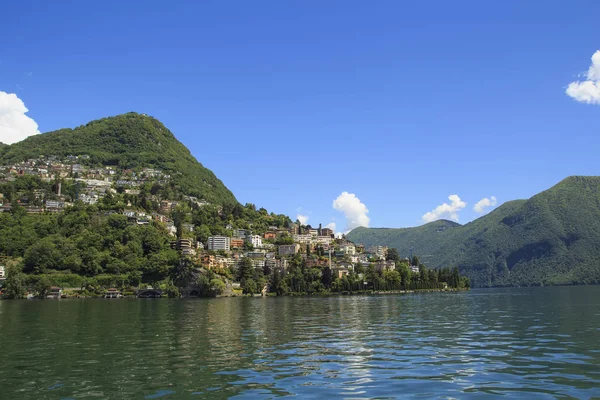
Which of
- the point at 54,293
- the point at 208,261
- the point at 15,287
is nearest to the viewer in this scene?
the point at 15,287

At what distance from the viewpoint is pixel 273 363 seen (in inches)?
1003

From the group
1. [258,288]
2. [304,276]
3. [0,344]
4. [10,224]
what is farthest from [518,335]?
[10,224]

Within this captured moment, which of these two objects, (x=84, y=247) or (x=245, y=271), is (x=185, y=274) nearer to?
(x=245, y=271)

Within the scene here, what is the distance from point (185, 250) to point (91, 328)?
14623cm

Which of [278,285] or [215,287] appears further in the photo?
[278,285]

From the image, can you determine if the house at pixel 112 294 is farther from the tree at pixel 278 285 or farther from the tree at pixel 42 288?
the tree at pixel 278 285

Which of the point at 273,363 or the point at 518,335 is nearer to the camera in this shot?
the point at 273,363

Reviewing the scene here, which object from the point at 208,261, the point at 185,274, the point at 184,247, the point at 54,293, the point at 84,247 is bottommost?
the point at 54,293

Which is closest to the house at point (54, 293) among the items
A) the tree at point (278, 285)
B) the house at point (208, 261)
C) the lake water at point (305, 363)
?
the house at point (208, 261)

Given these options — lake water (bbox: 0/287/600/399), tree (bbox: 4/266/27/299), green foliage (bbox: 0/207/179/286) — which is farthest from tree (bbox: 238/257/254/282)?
lake water (bbox: 0/287/600/399)

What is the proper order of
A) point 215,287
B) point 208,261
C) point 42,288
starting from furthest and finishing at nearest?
point 208,261 → point 215,287 → point 42,288

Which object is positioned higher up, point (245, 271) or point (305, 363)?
point (245, 271)

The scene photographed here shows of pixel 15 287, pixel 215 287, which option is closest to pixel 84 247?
pixel 15 287

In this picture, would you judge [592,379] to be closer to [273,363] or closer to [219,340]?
[273,363]
